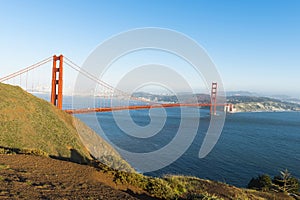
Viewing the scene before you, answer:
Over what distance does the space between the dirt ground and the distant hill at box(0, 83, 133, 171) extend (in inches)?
209

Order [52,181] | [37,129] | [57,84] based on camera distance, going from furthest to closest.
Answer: [57,84] < [37,129] < [52,181]

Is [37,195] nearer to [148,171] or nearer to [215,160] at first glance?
[148,171]

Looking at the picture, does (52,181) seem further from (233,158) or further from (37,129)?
Result: (233,158)

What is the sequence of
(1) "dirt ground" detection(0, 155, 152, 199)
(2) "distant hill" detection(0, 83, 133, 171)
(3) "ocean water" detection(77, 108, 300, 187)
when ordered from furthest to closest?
(3) "ocean water" detection(77, 108, 300, 187) → (2) "distant hill" detection(0, 83, 133, 171) → (1) "dirt ground" detection(0, 155, 152, 199)

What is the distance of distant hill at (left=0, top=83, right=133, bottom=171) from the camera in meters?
15.5

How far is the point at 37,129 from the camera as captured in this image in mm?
18484

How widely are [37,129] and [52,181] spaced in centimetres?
1387

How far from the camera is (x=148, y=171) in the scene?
2650cm

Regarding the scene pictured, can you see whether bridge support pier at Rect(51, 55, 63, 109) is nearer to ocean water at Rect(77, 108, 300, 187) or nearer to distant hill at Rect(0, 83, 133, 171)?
distant hill at Rect(0, 83, 133, 171)

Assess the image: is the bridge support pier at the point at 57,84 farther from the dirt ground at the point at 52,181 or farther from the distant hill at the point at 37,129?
the dirt ground at the point at 52,181

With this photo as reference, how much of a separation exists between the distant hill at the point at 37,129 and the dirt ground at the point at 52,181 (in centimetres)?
531

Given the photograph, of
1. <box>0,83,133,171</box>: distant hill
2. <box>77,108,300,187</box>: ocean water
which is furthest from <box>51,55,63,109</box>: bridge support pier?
<box>77,108,300,187</box>: ocean water

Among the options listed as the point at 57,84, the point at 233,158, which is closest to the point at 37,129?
the point at 57,84

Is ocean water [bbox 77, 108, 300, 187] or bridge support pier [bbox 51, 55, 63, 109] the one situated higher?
bridge support pier [bbox 51, 55, 63, 109]
